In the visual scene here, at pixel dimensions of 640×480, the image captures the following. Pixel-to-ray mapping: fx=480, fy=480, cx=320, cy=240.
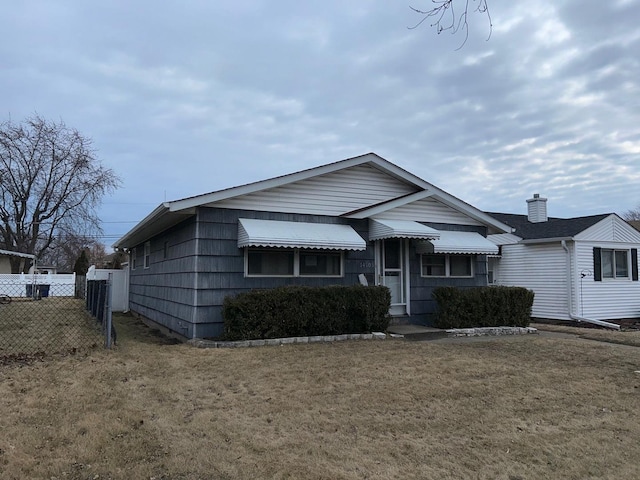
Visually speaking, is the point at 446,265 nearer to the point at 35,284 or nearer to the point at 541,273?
the point at 541,273

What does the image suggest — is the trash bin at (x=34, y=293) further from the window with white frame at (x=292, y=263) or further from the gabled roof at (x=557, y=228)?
the gabled roof at (x=557, y=228)

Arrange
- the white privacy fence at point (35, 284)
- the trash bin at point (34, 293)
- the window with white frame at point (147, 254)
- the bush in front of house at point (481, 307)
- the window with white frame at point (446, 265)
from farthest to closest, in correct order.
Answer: the white privacy fence at point (35, 284)
the trash bin at point (34, 293)
the window with white frame at point (147, 254)
the window with white frame at point (446, 265)
the bush in front of house at point (481, 307)

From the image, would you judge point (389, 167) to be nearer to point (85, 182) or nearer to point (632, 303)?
point (632, 303)

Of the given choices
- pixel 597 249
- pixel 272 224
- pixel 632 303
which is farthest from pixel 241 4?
pixel 632 303

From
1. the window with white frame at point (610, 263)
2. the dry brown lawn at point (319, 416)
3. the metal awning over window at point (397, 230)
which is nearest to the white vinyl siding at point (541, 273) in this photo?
the window with white frame at point (610, 263)

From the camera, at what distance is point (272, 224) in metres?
10.1

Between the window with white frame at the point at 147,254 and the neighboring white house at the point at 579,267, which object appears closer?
the window with white frame at the point at 147,254

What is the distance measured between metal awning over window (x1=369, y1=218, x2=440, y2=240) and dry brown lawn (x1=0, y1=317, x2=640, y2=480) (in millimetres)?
3472

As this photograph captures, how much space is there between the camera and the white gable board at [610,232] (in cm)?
1607

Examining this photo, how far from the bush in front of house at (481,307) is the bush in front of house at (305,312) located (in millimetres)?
1860

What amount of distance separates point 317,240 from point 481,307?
4563 millimetres

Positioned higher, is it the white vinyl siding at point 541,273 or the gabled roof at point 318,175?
the gabled roof at point 318,175

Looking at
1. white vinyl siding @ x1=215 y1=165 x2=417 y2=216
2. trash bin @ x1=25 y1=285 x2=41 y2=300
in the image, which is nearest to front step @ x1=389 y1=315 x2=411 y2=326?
white vinyl siding @ x1=215 y1=165 x2=417 y2=216

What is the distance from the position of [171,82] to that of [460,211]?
886 cm
